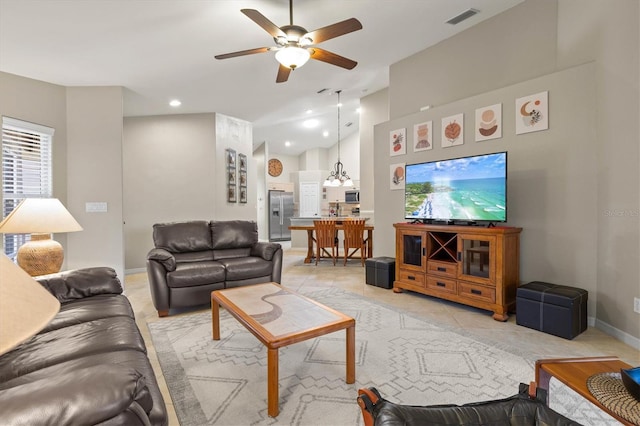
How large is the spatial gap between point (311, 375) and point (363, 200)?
4.93 metres

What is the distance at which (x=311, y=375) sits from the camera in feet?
7.19

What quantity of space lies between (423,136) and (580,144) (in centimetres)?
180

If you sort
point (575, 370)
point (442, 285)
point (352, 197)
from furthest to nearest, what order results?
point (352, 197)
point (442, 285)
point (575, 370)

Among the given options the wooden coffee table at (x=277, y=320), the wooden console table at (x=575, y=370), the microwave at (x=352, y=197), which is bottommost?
the wooden coffee table at (x=277, y=320)

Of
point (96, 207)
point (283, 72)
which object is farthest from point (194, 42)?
point (96, 207)

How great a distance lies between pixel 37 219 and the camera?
2875 millimetres

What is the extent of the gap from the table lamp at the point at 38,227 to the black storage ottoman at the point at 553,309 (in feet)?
14.1

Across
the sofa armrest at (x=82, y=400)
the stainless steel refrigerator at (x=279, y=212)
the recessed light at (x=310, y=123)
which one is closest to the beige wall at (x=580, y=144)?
the sofa armrest at (x=82, y=400)

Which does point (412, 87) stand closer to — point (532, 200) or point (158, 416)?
point (532, 200)

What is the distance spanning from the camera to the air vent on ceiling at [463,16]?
3566mm

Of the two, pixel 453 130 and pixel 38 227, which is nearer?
pixel 38 227

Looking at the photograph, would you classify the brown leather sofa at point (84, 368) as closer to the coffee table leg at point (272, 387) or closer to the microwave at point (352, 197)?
the coffee table leg at point (272, 387)

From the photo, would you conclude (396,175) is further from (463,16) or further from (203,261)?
(203,261)

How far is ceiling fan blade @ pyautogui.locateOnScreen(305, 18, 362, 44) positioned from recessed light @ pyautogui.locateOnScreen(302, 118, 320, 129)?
5614mm
